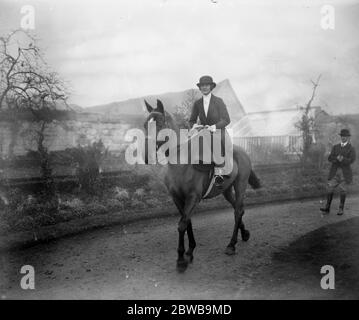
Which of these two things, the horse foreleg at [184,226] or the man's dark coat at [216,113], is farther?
the man's dark coat at [216,113]

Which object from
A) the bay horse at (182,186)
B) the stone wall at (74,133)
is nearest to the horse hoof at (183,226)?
the bay horse at (182,186)

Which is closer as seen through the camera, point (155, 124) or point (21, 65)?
point (155, 124)

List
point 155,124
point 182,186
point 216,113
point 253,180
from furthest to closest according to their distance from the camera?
point 253,180
point 216,113
point 182,186
point 155,124

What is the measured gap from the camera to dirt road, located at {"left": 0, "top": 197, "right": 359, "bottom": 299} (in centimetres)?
472

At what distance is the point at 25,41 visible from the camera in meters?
9.59

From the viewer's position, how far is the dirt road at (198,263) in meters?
4.72

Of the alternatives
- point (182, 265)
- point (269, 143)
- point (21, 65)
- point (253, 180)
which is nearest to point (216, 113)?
point (253, 180)

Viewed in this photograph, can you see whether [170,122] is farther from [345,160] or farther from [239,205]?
[345,160]

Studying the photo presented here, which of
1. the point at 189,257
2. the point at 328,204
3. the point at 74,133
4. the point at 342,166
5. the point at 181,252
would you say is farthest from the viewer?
the point at 74,133

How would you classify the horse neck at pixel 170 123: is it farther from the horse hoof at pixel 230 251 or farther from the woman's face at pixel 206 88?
the horse hoof at pixel 230 251

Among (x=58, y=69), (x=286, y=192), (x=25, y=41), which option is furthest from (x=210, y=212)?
(x=25, y=41)

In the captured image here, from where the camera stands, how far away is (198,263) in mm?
5914
